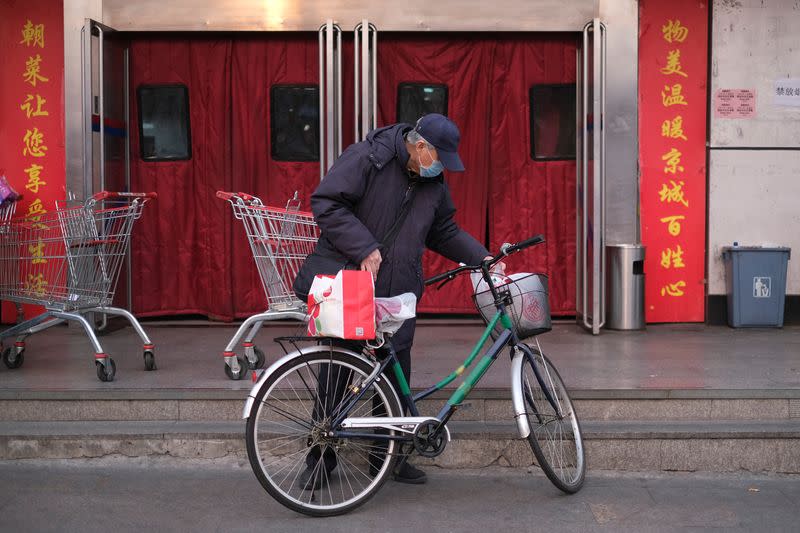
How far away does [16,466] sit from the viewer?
559 centimetres

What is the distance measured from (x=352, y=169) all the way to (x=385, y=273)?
56 centimetres

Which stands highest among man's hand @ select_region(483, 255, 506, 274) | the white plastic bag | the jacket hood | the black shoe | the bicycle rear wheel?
the jacket hood

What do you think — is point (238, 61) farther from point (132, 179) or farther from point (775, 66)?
point (775, 66)

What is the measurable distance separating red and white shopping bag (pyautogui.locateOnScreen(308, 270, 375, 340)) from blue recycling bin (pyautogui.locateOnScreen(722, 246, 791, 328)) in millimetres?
4868

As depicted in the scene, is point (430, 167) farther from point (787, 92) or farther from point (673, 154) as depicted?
point (787, 92)

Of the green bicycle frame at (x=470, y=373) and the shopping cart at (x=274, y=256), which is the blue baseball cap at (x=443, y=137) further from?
the shopping cart at (x=274, y=256)

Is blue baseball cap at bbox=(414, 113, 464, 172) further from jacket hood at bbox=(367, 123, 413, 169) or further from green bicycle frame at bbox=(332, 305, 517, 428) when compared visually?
green bicycle frame at bbox=(332, 305, 517, 428)

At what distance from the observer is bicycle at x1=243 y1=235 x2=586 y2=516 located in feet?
15.3

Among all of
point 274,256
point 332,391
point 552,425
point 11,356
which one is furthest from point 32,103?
point 552,425

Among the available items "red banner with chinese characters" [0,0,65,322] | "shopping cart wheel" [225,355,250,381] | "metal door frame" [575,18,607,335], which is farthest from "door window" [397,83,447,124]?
"shopping cart wheel" [225,355,250,381]

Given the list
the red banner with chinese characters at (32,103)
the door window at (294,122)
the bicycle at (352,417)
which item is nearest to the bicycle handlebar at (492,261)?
the bicycle at (352,417)

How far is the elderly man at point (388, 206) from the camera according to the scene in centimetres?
477

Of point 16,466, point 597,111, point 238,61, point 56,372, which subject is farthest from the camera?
point 238,61

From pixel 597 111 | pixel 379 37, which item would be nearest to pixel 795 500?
pixel 597 111
